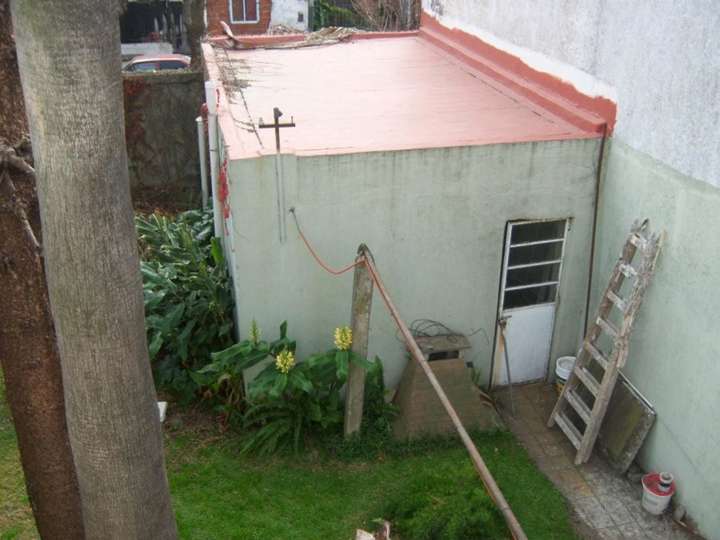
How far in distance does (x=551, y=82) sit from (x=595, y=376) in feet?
10.8

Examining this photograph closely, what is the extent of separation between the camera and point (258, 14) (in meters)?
26.6

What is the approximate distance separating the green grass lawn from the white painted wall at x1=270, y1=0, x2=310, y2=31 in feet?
71.7

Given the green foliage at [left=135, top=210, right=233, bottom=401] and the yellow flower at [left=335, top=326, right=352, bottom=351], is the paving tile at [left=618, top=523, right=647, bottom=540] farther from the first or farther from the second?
the green foliage at [left=135, top=210, right=233, bottom=401]

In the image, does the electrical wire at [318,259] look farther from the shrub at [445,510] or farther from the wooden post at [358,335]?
the shrub at [445,510]

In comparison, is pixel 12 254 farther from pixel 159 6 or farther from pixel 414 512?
pixel 159 6

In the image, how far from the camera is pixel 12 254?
4.02 m

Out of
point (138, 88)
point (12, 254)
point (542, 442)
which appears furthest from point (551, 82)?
point (138, 88)

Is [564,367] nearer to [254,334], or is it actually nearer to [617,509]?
[617,509]

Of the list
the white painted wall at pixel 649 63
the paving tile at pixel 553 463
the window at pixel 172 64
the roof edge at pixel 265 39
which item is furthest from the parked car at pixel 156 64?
the paving tile at pixel 553 463

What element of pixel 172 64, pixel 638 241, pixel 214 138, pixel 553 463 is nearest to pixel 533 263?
pixel 638 241

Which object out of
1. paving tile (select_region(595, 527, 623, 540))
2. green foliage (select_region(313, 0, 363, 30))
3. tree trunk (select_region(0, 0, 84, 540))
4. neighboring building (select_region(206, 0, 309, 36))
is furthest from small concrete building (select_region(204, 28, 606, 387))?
green foliage (select_region(313, 0, 363, 30))

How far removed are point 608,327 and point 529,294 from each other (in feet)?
3.91

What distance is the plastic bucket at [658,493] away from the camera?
6.44m

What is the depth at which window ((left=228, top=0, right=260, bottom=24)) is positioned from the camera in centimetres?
2639
